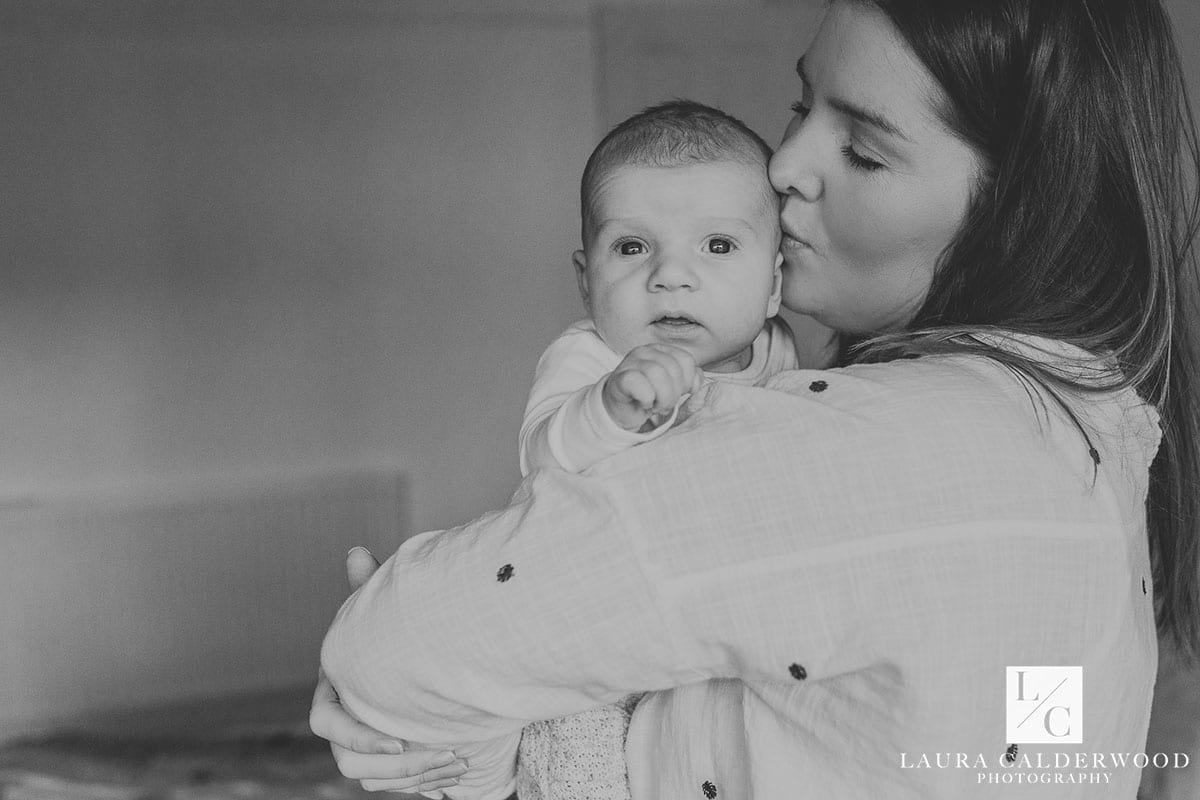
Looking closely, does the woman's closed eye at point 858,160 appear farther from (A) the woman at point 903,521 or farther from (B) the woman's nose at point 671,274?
(B) the woman's nose at point 671,274

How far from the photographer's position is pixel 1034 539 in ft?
2.63

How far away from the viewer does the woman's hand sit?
0.92 m

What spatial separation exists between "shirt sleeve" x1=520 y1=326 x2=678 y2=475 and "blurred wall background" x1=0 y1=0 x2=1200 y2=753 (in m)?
2.89

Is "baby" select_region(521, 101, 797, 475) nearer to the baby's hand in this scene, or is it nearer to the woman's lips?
the woman's lips

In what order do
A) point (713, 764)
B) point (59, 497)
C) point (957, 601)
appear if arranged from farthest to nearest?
1. point (59, 497)
2. point (713, 764)
3. point (957, 601)

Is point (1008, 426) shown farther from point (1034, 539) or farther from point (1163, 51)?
point (1163, 51)

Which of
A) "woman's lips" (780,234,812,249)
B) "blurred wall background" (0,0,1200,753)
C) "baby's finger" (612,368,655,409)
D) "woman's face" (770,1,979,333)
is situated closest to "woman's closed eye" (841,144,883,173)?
"woman's face" (770,1,979,333)

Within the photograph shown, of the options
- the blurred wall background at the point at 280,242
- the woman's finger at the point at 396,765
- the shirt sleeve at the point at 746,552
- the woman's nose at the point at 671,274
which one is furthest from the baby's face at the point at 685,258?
the blurred wall background at the point at 280,242

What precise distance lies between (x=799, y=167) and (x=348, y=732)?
0.65 m

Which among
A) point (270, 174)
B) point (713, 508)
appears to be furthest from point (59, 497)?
point (713, 508)

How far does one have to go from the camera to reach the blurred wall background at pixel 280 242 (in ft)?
13.0

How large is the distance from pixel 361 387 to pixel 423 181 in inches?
31.9

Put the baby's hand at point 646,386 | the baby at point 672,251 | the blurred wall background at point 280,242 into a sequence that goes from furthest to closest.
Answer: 1. the blurred wall background at point 280,242
2. the baby at point 672,251
3. the baby's hand at point 646,386

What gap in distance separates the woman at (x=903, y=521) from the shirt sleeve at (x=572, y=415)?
0.05 metres
